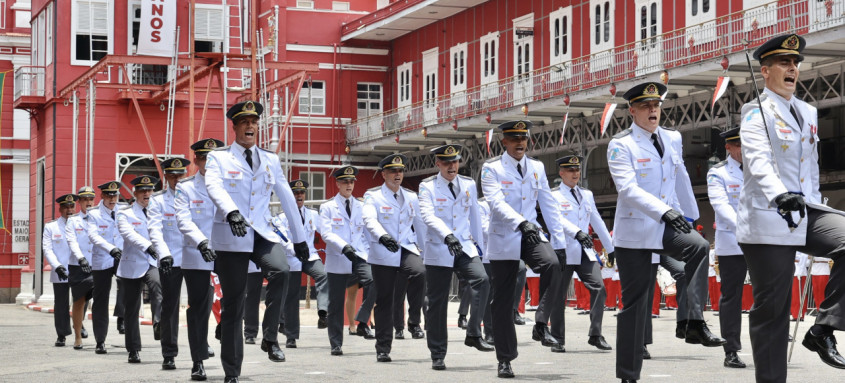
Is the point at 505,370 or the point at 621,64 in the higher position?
the point at 621,64

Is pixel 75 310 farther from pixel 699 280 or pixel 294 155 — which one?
pixel 294 155

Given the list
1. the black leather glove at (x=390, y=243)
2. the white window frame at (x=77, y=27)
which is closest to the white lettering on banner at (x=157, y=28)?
the white window frame at (x=77, y=27)

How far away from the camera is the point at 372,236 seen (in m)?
14.2

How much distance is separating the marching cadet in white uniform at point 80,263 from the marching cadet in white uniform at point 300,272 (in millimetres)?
2451

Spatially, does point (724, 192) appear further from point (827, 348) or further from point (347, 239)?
point (347, 239)

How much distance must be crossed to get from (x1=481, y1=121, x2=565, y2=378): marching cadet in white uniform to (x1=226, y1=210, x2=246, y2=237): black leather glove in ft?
7.99

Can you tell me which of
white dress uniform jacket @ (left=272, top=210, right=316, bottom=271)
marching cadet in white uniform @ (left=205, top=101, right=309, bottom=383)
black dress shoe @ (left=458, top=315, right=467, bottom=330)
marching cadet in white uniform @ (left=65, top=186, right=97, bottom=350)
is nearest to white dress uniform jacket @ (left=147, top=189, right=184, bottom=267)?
marching cadet in white uniform @ (left=65, top=186, right=97, bottom=350)

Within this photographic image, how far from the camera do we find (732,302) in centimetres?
1168

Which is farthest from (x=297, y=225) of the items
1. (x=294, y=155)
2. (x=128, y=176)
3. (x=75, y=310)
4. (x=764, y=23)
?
(x=294, y=155)

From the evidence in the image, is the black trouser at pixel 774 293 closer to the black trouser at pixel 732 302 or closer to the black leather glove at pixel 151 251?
the black trouser at pixel 732 302

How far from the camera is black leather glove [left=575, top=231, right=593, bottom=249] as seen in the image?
1462 centimetres

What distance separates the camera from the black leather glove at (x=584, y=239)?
48.0 feet

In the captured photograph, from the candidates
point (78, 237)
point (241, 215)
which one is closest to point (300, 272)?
point (78, 237)

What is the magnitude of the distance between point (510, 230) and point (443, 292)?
1545 millimetres
